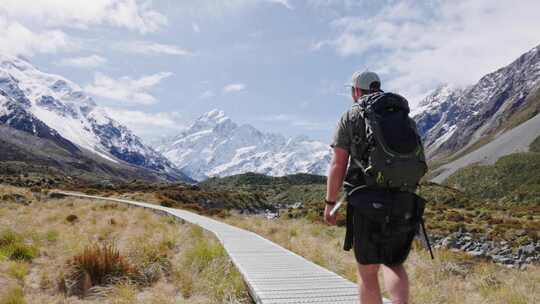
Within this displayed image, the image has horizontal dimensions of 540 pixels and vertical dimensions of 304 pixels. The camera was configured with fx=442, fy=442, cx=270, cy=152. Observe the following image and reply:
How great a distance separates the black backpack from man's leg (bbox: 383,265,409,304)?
0.67m

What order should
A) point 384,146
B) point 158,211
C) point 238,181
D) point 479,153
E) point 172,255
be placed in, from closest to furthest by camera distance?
point 384,146, point 172,255, point 158,211, point 479,153, point 238,181

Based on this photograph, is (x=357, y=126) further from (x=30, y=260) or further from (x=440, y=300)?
(x=30, y=260)

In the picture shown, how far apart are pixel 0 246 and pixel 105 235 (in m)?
4.66

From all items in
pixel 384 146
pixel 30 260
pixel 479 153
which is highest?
pixel 479 153

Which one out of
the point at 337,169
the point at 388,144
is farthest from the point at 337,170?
the point at 388,144

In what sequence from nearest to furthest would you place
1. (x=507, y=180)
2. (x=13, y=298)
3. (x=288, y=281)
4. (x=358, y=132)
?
(x=358, y=132) < (x=13, y=298) < (x=288, y=281) < (x=507, y=180)

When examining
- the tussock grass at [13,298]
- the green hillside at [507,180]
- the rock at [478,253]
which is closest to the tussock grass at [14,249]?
the tussock grass at [13,298]

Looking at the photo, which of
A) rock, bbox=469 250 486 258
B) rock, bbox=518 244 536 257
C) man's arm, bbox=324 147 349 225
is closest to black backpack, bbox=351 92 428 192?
man's arm, bbox=324 147 349 225

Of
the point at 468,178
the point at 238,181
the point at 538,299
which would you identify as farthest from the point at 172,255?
the point at 238,181

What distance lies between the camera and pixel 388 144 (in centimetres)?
348

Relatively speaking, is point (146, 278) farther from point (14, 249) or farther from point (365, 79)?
point (365, 79)

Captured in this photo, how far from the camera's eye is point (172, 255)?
9289 millimetres

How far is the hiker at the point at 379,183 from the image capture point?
3451 millimetres

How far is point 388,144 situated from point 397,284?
112 centimetres
